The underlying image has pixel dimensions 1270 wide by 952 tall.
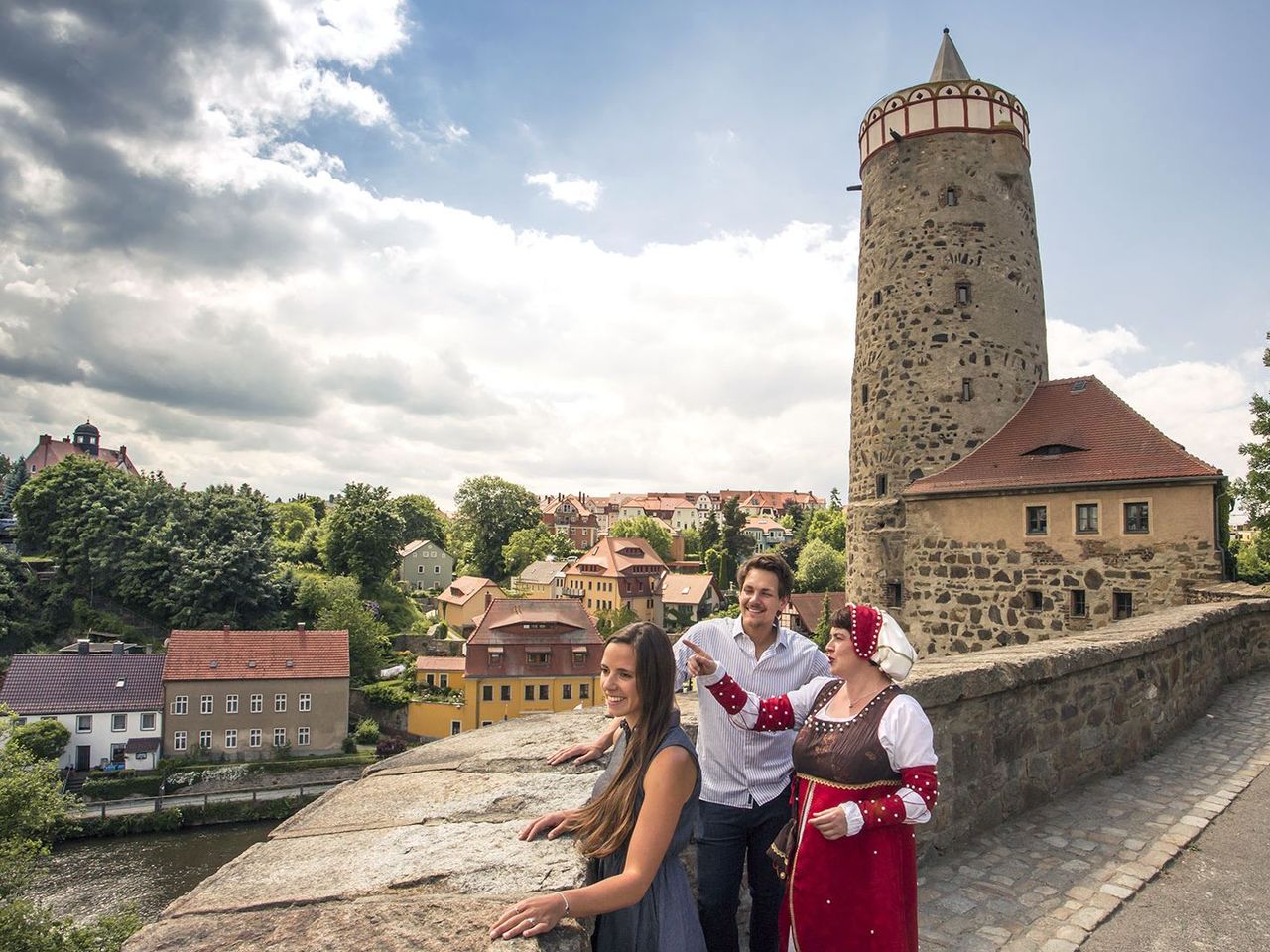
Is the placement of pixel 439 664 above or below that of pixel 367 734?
above

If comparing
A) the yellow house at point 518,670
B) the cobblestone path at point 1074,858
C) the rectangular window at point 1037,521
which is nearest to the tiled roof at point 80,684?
the yellow house at point 518,670

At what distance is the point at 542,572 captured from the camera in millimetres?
62562

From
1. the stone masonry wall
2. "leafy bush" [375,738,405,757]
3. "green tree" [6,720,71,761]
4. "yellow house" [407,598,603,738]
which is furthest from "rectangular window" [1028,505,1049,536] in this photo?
"green tree" [6,720,71,761]

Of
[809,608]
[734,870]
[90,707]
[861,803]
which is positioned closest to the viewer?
[861,803]

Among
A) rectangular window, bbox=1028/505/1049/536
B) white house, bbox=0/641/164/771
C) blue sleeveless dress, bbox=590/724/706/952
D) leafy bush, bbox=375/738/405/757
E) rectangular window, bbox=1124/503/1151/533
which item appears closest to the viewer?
blue sleeveless dress, bbox=590/724/706/952

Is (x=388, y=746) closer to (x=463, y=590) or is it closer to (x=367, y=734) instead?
(x=367, y=734)

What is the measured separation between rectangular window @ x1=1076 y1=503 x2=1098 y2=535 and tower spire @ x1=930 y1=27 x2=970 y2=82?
894cm

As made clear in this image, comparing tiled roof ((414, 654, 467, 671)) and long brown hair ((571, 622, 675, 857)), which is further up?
long brown hair ((571, 622, 675, 857))

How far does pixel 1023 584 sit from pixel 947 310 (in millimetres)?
5270

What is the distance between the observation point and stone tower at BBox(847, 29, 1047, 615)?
1391 cm

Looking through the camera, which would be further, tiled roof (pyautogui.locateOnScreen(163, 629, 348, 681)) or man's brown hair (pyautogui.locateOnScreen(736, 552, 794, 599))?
tiled roof (pyautogui.locateOnScreen(163, 629, 348, 681))

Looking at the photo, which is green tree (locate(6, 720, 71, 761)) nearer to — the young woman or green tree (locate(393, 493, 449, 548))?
the young woman

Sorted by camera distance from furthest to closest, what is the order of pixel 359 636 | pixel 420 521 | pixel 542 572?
pixel 420 521, pixel 542 572, pixel 359 636

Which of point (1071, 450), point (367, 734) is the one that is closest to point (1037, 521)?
point (1071, 450)
